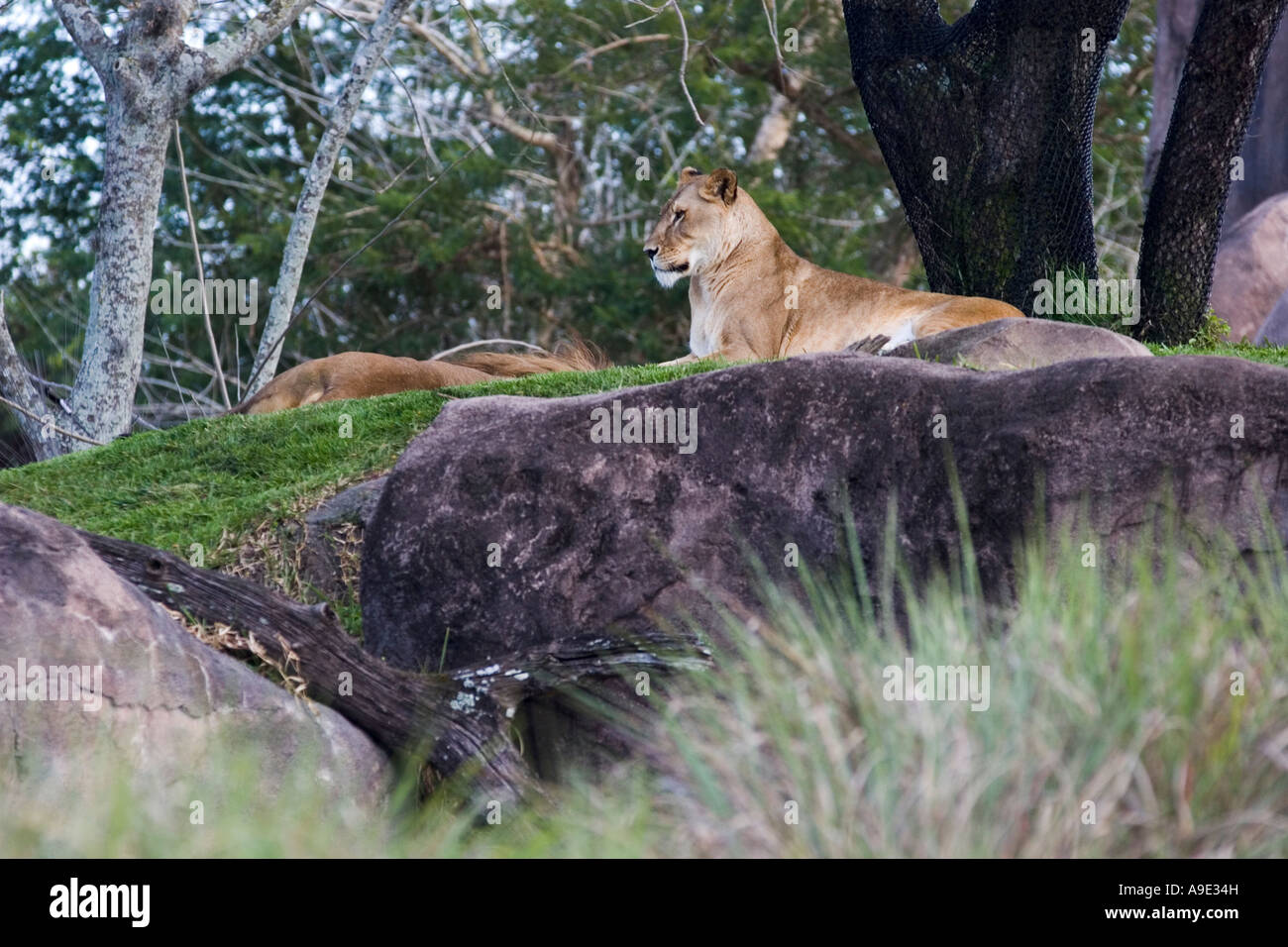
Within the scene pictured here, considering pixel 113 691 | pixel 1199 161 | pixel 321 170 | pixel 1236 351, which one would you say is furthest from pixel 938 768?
pixel 321 170

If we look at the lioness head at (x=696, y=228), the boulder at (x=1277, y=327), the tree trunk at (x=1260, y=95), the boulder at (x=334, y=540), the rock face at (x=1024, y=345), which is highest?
the tree trunk at (x=1260, y=95)

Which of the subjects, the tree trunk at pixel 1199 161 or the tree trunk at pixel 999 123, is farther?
the tree trunk at pixel 999 123

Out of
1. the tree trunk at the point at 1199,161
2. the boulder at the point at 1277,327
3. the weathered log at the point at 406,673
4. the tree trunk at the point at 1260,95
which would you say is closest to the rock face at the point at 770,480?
the weathered log at the point at 406,673

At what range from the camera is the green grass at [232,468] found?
292 inches

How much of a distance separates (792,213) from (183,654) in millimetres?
17090

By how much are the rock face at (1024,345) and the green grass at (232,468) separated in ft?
4.95

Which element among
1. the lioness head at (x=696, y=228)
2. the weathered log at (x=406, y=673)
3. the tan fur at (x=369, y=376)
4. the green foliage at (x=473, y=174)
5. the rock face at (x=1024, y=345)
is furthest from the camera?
the green foliage at (x=473, y=174)

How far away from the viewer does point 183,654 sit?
15.6ft

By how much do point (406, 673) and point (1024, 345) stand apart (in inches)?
150

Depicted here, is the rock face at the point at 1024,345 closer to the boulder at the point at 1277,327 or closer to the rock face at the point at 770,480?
the rock face at the point at 770,480

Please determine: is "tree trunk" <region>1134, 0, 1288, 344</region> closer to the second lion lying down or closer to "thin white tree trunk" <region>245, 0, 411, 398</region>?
the second lion lying down

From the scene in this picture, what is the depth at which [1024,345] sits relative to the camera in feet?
25.0

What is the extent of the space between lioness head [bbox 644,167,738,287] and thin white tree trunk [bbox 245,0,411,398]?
2882 mm
